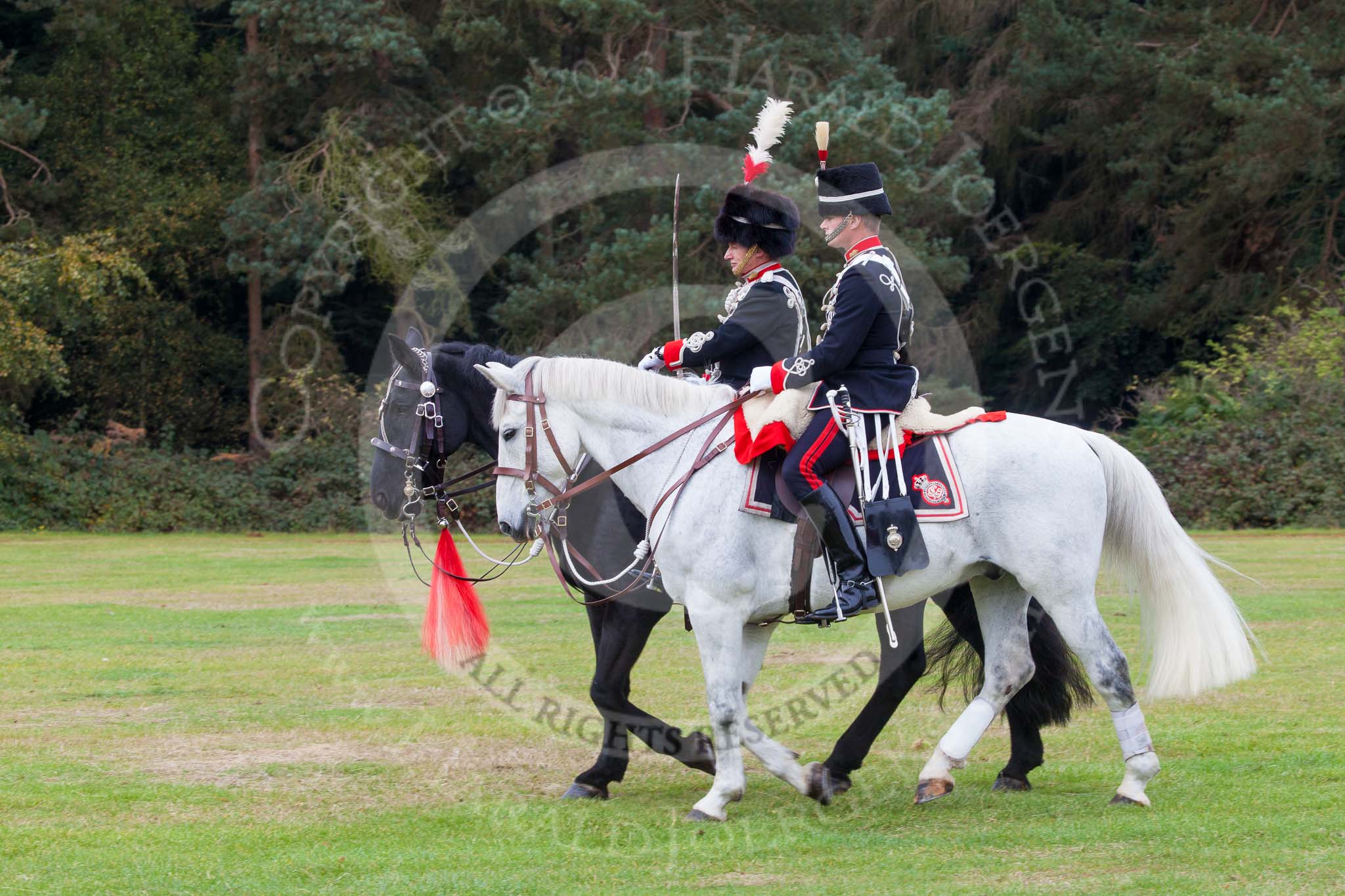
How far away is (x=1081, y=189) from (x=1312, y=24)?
617 cm

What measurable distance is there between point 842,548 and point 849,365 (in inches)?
30.2

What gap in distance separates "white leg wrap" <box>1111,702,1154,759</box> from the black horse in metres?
0.60

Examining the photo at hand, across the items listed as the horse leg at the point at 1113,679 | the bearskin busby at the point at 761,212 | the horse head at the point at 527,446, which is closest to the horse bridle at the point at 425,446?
the horse head at the point at 527,446

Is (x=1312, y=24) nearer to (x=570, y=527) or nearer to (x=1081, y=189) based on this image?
(x=1081, y=189)

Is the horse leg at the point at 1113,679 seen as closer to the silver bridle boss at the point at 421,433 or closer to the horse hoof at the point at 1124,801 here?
the horse hoof at the point at 1124,801

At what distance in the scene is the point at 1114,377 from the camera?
30.2 m

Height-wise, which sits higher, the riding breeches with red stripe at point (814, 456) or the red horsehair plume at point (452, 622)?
the riding breeches with red stripe at point (814, 456)

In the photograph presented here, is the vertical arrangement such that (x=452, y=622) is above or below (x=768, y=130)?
below

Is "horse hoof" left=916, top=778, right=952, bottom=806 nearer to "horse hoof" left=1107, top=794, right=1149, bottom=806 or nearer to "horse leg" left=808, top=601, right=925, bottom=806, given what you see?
"horse leg" left=808, top=601, right=925, bottom=806

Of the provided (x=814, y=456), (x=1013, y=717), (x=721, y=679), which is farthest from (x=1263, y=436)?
(x=721, y=679)

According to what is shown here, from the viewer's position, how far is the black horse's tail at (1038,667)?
651cm

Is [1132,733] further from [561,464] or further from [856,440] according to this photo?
[561,464]

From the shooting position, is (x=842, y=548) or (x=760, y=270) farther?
(x=760, y=270)

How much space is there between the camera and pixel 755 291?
249 inches
